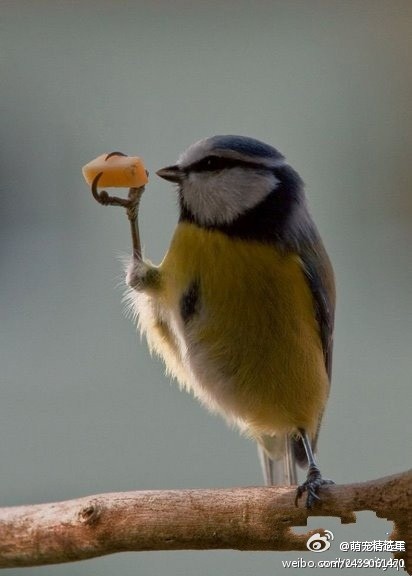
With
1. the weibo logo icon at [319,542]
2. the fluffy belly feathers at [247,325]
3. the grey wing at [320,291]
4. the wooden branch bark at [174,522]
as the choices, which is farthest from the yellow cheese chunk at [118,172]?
the weibo logo icon at [319,542]

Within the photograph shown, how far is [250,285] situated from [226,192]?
172 mm

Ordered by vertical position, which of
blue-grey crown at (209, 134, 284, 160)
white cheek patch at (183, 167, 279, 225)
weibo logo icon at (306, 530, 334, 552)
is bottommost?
weibo logo icon at (306, 530, 334, 552)

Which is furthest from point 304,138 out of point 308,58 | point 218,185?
point 218,185

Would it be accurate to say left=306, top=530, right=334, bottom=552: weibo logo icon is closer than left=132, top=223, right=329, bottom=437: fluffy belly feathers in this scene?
Yes

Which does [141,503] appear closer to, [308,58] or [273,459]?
[273,459]

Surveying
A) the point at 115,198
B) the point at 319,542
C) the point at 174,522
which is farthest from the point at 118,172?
the point at 319,542

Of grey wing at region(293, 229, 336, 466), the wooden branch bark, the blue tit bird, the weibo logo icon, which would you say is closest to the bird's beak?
the blue tit bird

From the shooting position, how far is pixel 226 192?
1.71m

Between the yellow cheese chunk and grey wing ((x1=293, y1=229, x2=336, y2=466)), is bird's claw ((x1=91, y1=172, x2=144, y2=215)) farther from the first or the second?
grey wing ((x1=293, y1=229, x2=336, y2=466))

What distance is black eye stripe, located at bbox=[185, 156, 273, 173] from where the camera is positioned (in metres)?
1.70

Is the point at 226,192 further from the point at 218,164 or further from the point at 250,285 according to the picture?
the point at 250,285

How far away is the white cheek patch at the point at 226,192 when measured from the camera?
1707 millimetres

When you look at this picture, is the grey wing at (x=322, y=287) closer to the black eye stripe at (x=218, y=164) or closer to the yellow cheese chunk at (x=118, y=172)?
the black eye stripe at (x=218, y=164)

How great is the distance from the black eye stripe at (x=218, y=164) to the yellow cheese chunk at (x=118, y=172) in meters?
0.09
